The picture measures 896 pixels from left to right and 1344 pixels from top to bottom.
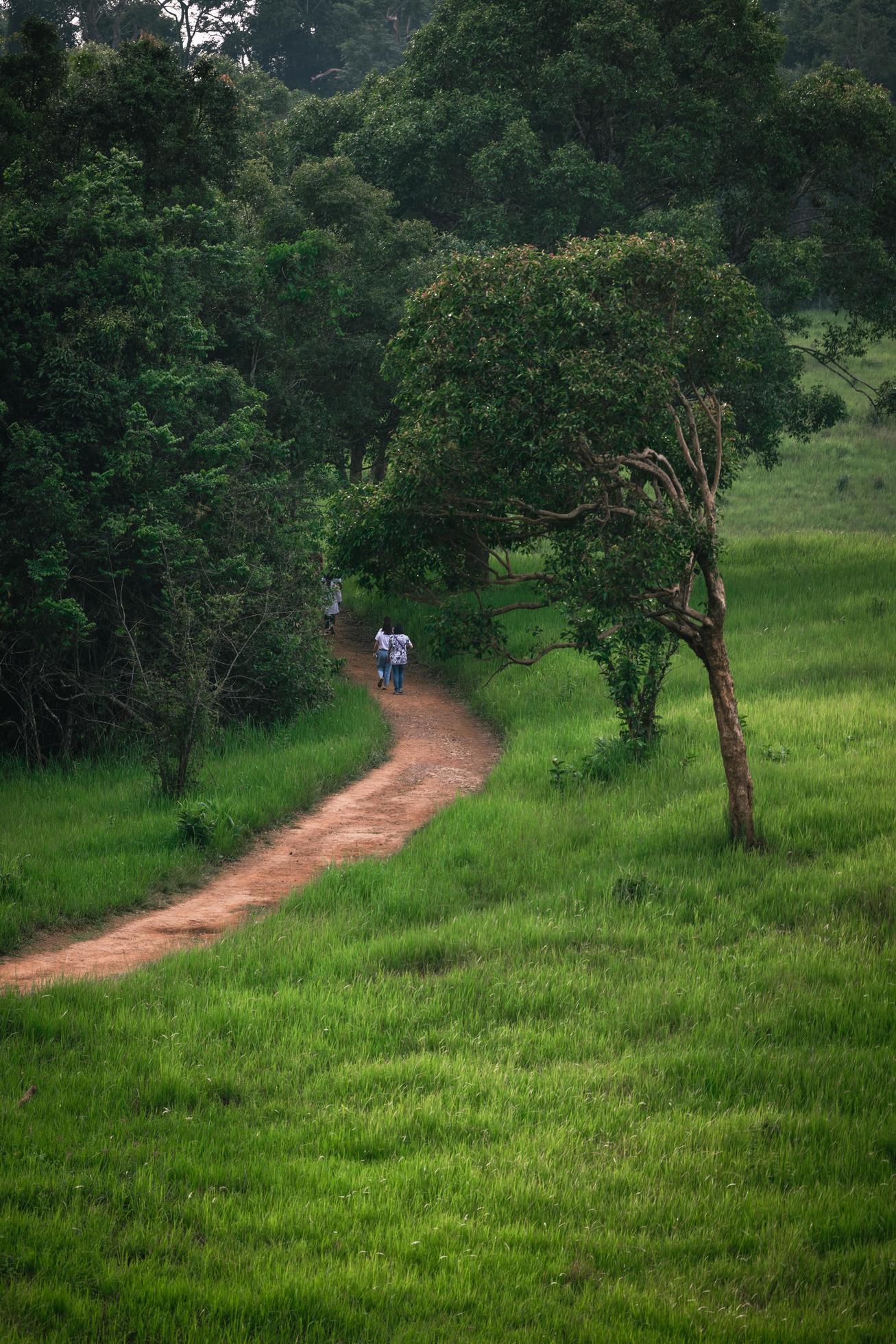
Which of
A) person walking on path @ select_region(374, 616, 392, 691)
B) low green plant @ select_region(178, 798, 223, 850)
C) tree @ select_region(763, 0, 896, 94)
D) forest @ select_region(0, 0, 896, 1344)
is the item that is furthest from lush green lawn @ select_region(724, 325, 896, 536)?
low green plant @ select_region(178, 798, 223, 850)

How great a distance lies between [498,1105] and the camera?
26.1ft

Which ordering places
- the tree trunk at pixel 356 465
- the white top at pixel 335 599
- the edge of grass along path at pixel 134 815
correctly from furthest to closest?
the tree trunk at pixel 356 465
the white top at pixel 335 599
the edge of grass along path at pixel 134 815

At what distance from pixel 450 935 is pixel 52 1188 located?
4.88m

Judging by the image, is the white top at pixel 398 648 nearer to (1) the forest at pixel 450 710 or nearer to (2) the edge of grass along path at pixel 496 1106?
(1) the forest at pixel 450 710

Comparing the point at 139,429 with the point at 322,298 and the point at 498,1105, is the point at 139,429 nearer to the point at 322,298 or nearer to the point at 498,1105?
the point at 322,298

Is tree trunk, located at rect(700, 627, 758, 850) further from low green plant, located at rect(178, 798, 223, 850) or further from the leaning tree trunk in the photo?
low green plant, located at rect(178, 798, 223, 850)

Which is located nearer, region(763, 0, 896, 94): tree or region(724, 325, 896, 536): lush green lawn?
region(724, 325, 896, 536): lush green lawn

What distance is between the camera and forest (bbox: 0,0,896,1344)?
6711 millimetres

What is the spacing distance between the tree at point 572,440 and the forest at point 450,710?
6 cm

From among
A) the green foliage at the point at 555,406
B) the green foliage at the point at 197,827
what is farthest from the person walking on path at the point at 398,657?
the green foliage at the point at 555,406

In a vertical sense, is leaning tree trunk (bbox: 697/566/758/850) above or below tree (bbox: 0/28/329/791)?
below

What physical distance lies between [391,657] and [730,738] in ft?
35.4

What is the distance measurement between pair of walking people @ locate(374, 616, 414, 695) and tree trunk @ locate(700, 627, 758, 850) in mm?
10323

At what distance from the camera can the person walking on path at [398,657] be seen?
22594 mm
